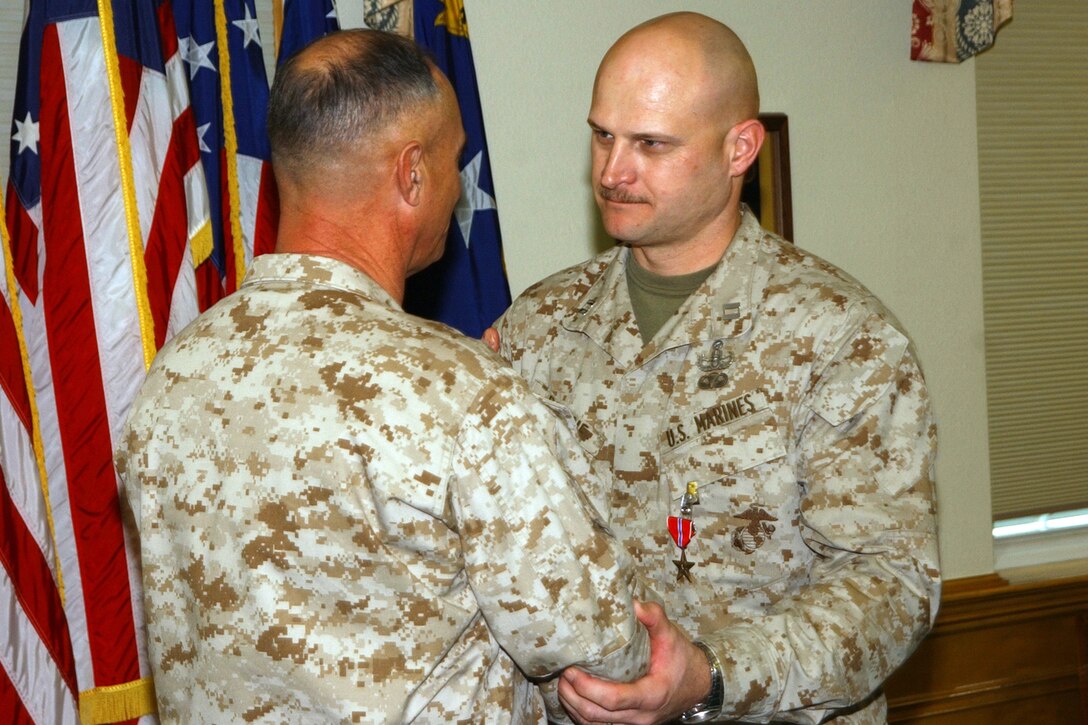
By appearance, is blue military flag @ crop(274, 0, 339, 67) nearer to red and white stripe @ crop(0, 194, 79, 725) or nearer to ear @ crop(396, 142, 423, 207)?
red and white stripe @ crop(0, 194, 79, 725)

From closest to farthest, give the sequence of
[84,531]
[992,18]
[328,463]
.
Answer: [328,463] < [84,531] < [992,18]

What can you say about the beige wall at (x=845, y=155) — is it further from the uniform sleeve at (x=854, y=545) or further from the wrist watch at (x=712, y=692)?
the wrist watch at (x=712, y=692)

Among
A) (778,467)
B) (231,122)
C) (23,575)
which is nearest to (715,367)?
(778,467)

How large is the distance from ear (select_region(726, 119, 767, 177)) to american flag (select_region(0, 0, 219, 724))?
1.24m

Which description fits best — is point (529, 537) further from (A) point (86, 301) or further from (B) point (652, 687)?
(A) point (86, 301)

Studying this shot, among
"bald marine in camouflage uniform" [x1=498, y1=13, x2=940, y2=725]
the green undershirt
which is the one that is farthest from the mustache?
the green undershirt

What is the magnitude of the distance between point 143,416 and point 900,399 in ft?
3.70

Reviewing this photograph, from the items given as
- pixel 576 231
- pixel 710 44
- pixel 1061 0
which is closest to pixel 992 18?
pixel 1061 0

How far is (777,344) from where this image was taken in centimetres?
186

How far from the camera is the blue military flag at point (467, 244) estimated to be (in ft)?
9.10

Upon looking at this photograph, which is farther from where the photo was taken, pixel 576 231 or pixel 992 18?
pixel 992 18

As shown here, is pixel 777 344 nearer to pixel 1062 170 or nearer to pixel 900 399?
pixel 900 399

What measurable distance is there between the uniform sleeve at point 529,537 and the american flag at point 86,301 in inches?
55.1

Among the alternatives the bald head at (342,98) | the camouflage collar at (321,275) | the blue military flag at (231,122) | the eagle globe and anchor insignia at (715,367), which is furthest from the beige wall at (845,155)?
the camouflage collar at (321,275)
